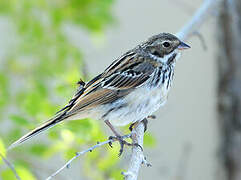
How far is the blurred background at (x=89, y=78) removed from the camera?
330 cm

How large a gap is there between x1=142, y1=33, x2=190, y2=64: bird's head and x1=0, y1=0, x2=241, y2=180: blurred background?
1.61ft

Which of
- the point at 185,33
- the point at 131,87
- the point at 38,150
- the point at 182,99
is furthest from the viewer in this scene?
the point at 182,99

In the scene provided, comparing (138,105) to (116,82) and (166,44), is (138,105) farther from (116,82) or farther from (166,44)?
(166,44)

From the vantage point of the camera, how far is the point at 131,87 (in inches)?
126

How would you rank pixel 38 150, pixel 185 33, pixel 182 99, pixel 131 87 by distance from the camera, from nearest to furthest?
pixel 131 87 → pixel 185 33 → pixel 38 150 → pixel 182 99

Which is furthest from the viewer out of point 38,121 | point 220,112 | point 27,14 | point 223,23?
point 220,112

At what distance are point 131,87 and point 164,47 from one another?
37cm

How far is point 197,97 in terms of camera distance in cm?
717

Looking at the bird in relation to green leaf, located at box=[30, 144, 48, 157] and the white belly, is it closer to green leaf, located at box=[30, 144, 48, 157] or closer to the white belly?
the white belly

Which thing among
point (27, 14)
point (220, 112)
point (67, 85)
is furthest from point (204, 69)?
point (67, 85)

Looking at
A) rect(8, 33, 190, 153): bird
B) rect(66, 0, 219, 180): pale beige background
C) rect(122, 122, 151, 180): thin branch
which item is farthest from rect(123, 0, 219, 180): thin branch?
rect(66, 0, 219, 180): pale beige background

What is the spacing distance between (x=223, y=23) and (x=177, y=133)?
2.73 m

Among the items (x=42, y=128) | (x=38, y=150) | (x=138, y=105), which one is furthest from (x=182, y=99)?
(x=42, y=128)

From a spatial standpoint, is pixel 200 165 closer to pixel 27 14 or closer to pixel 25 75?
pixel 25 75
